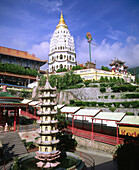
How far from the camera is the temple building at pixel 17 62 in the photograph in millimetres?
50188

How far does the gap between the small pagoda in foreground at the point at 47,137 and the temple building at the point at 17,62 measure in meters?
39.5

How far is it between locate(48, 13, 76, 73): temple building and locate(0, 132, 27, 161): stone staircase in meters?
47.4

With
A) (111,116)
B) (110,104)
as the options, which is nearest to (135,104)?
(110,104)

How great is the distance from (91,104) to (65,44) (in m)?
42.1

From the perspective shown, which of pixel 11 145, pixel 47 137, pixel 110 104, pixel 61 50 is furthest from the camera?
pixel 61 50

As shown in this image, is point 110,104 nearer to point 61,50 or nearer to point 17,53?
point 61,50

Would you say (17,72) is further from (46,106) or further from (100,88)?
(46,106)

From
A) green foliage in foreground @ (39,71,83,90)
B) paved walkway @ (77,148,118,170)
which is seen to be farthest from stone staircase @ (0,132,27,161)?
green foliage in foreground @ (39,71,83,90)

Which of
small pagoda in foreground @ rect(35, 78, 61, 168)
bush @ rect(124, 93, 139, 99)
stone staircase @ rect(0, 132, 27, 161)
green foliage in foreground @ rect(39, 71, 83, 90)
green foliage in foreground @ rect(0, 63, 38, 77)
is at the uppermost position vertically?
green foliage in foreground @ rect(0, 63, 38, 77)

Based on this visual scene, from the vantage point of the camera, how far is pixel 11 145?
1717cm

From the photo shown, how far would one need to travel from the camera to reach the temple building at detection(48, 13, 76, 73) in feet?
214

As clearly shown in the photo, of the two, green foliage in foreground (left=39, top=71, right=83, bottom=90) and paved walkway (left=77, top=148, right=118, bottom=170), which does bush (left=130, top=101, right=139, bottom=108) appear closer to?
paved walkway (left=77, top=148, right=118, bottom=170)

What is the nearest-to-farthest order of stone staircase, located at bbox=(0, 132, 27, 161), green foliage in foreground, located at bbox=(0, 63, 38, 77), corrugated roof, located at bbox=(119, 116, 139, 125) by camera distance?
1. corrugated roof, located at bbox=(119, 116, 139, 125)
2. stone staircase, located at bbox=(0, 132, 27, 161)
3. green foliage in foreground, located at bbox=(0, 63, 38, 77)

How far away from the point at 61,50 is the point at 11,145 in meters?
54.0
